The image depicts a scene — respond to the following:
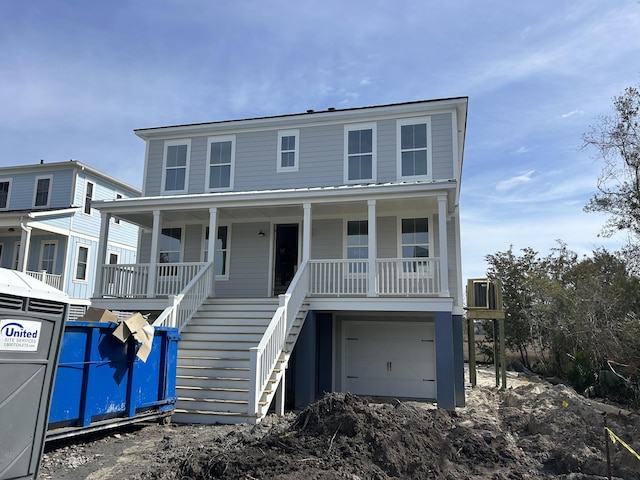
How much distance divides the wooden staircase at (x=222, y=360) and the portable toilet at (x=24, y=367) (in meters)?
3.98

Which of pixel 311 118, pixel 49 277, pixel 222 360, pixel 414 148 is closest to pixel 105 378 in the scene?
pixel 222 360

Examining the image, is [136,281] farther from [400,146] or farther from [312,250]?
[400,146]

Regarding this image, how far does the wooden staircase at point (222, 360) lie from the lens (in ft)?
26.1

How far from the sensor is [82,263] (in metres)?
19.9

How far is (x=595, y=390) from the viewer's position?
12.2 metres

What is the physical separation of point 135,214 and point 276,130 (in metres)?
4.78

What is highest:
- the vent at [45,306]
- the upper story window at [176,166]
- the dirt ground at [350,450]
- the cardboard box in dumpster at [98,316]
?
the upper story window at [176,166]

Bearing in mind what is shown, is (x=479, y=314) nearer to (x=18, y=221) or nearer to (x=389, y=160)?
(x=389, y=160)

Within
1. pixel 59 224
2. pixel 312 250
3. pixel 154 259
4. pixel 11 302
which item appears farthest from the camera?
pixel 59 224

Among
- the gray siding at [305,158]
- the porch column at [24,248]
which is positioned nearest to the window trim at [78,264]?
the porch column at [24,248]

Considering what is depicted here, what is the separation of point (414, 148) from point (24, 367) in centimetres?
1095

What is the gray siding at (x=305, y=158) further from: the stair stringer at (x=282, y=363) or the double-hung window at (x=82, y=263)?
the double-hung window at (x=82, y=263)

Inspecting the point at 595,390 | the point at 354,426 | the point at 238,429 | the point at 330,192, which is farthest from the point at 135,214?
the point at 595,390

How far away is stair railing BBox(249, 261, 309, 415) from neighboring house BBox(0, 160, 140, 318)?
12.1 meters
